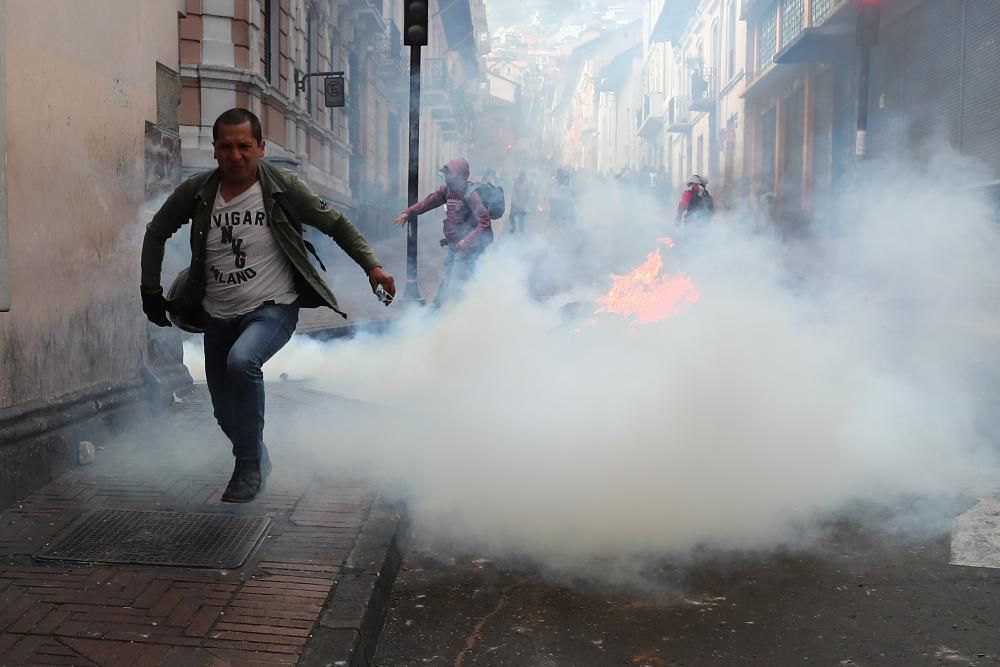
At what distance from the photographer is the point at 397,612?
11.0 feet

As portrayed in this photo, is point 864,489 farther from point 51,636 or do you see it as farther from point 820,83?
point 820,83

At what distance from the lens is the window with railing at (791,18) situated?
19.5 meters

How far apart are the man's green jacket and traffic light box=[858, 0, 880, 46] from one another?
11935mm

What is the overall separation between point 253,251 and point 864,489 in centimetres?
296

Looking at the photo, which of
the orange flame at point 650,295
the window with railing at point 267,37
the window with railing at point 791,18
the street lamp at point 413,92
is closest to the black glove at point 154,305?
the orange flame at point 650,295

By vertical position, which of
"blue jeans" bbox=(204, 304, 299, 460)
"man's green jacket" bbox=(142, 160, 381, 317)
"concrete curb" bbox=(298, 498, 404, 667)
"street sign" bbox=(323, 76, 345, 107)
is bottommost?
"concrete curb" bbox=(298, 498, 404, 667)

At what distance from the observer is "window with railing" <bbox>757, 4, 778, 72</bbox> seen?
891 inches

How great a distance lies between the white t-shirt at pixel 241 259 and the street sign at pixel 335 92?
48.2 feet

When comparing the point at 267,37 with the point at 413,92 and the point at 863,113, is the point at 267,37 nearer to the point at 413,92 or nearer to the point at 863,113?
the point at 413,92

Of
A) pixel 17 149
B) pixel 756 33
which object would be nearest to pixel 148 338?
pixel 17 149

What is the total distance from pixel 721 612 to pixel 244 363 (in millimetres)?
2096

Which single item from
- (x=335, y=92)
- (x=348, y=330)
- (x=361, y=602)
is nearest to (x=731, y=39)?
(x=335, y=92)

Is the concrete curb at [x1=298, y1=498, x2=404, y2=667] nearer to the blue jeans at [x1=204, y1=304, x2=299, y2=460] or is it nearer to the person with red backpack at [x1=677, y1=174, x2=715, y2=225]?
the blue jeans at [x1=204, y1=304, x2=299, y2=460]

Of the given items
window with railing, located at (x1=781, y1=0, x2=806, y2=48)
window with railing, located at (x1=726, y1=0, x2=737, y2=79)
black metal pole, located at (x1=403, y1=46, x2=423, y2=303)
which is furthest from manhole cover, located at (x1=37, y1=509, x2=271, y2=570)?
window with railing, located at (x1=726, y1=0, x2=737, y2=79)
